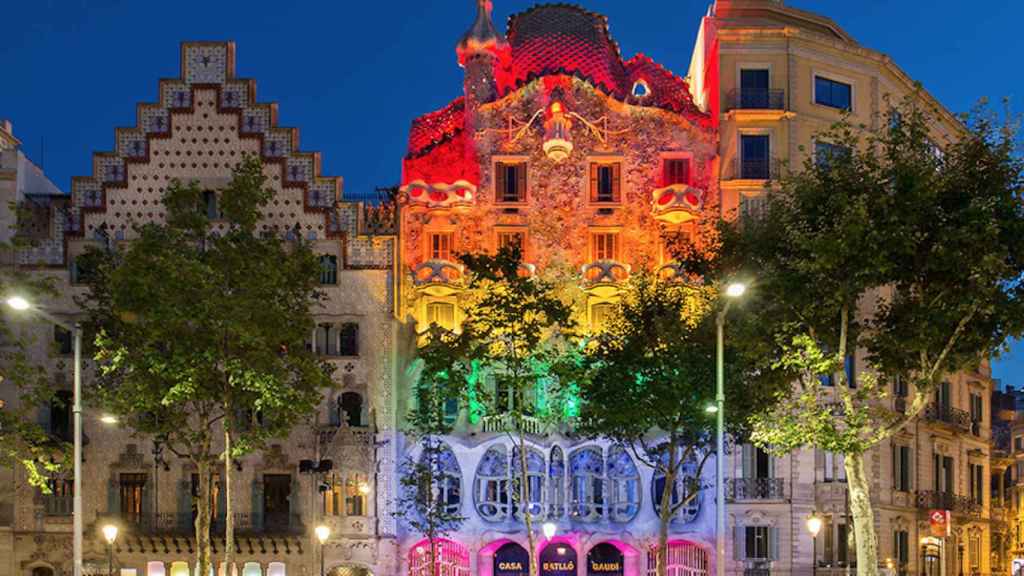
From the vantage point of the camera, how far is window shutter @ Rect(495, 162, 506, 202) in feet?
193

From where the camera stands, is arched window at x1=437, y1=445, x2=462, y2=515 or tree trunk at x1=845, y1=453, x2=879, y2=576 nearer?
tree trunk at x1=845, y1=453, x2=879, y2=576

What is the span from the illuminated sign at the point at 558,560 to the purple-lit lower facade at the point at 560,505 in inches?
25.8

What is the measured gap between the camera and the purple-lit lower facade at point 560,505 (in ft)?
182

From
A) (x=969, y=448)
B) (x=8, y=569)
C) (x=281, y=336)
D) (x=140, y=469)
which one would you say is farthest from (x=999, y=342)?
(x=8, y=569)

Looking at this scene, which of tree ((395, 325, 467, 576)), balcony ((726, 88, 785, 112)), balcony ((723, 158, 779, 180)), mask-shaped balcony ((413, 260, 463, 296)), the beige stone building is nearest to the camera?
tree ((395, 325, 467, 576))

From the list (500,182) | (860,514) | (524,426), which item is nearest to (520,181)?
(500,182)

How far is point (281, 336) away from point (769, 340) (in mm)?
17179

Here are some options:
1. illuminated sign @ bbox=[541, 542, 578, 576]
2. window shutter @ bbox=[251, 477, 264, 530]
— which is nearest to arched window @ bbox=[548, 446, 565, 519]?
illuminated sign @ bbox=[541, 542, 578, 576]

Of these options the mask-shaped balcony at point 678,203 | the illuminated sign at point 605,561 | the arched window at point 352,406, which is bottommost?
the illuminated sign at point 605,561

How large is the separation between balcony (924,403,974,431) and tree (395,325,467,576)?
2239 cm

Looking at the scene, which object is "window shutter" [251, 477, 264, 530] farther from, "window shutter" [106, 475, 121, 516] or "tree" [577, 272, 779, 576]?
"tree" [577, 272, 779, 576]

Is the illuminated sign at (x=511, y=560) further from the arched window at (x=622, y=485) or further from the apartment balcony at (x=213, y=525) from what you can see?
the apartment balcony at (x=213, y=525)

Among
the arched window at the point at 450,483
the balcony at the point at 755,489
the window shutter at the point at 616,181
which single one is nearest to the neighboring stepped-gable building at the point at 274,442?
the arched window at the point at 450,483

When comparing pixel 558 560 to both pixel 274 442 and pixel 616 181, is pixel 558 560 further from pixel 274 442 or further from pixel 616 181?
pixel 616 181
